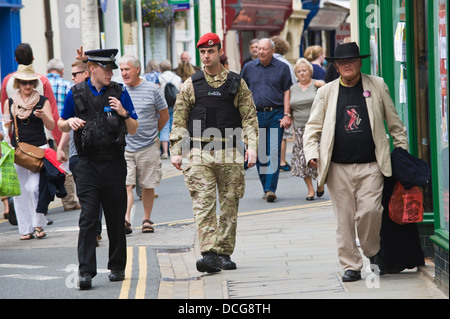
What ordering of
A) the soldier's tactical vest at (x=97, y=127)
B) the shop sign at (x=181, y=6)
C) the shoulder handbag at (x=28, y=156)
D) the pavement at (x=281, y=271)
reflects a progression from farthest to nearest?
the shop sign at (x=181, y=6) → the shoulder handbag at (x=28, y=156) → the soldier's tactical vest at (x=97, y=127) → the pavement at (x=281, y=271)

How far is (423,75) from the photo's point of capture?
8.32 metres

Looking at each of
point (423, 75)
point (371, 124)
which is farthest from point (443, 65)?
point (423, 75)

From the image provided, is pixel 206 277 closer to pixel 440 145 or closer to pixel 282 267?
pixel 282 267

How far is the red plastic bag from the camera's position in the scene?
757 centimetres

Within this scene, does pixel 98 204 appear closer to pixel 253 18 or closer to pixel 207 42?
pixel 207 42

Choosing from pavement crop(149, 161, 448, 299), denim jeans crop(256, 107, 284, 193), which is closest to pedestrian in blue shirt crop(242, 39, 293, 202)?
denim jeans crop(256, 107, 284, 193)

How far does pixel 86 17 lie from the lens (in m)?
23.8

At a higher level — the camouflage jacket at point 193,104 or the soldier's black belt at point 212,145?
the camouflage jacket at point 193,104

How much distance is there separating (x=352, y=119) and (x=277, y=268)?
1.62 metres

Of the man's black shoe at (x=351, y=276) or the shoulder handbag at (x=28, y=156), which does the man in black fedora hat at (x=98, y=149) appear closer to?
the man's black shoe at (x=351, y=276)

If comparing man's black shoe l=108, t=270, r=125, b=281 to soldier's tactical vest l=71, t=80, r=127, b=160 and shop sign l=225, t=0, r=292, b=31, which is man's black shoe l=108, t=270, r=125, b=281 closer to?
soldier's tactical vest l=71, t=80, r=127, b=160

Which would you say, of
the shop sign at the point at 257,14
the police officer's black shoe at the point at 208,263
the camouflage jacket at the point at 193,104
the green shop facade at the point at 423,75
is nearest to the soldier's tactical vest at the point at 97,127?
the camouflage jacket at the point at 193,104

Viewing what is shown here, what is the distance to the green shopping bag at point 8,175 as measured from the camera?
10.3 m
